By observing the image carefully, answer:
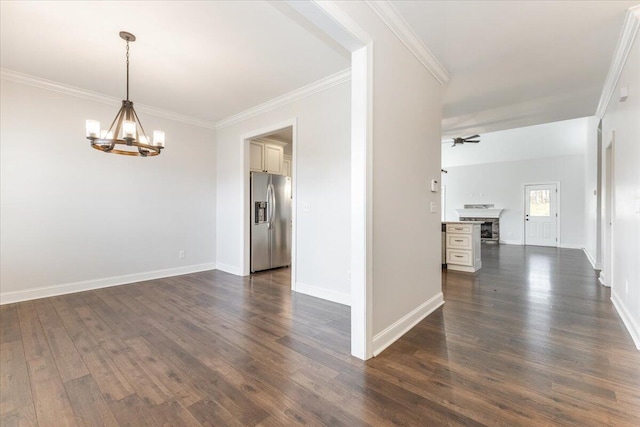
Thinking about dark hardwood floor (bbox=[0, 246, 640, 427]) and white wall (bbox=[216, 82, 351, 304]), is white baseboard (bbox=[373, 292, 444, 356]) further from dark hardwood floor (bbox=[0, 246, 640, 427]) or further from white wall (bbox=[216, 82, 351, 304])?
white wall (bbox=[216, 82, 351, 304])

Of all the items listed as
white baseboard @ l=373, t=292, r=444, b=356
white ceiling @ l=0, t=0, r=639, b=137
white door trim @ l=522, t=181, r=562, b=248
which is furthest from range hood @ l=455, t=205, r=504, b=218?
white baseboard @ l=373, t=292, r=444, b=356

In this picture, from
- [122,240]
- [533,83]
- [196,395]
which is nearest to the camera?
[196,395]

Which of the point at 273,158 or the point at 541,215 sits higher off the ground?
the point at 273,158

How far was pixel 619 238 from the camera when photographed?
3.03 metres

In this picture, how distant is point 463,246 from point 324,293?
2.96 metres

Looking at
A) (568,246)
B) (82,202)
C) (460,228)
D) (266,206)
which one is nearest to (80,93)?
(82,202)

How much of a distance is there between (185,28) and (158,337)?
9.10 feet

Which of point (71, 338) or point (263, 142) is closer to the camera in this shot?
point (71, 338)

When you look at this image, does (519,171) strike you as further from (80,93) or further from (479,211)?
(80,93)

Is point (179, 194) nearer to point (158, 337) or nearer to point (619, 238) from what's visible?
point (158, 337)

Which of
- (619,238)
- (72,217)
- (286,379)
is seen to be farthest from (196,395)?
(619,238)

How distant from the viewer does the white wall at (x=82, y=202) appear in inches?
137

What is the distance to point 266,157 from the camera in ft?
18.1

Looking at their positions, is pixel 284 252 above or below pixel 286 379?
above
